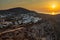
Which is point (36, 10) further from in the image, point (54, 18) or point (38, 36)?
point (38, 36)

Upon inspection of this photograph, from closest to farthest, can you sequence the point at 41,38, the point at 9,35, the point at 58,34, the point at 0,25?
the point at 9,35, the point at 0,25, the point at 41,38, the point at 58,34

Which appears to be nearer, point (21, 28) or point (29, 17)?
point (21, 28)

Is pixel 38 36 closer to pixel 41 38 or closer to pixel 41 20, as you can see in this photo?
pixel 41 38

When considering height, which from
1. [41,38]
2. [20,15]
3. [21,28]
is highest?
[20,15]

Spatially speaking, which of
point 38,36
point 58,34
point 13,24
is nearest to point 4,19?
point 13,24

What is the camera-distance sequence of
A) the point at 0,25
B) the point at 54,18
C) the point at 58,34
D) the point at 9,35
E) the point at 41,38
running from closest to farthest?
the point at 9,35 < the point at 0,25 < the point at 41,38 < the point at 58,34 < the point at 54,18

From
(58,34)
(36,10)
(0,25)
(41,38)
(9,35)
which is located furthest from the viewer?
(36,10)

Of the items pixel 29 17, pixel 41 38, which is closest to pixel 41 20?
pixel 29 17

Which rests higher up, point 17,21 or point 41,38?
point 17,21

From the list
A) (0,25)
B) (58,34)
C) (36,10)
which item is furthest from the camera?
(36,10)
